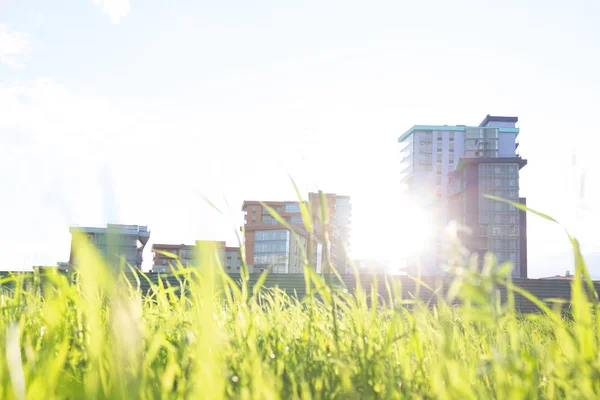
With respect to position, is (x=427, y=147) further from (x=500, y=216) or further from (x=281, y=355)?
(x=281, y=355)

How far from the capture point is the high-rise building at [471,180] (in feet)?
111

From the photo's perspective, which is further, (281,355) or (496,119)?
(496,119)

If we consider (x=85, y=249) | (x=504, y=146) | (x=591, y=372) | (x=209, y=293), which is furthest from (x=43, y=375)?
(x=504, y=146)

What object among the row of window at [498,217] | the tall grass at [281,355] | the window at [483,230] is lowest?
the tall grass at [281,355]

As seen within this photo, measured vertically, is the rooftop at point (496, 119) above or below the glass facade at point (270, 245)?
above

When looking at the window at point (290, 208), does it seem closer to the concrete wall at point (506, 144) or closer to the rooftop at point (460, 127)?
the rooftop at point (460, 127)

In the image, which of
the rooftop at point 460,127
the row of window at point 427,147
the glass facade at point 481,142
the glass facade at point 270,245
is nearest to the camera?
the glass facade at point 481,142

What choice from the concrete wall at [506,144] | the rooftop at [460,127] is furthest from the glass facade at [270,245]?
the concrete wall at [506,144]

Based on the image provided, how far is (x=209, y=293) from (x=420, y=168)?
1692 inches

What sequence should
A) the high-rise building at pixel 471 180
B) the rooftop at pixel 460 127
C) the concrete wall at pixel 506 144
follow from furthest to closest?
1. the rooftop at pixel 460 127
2. the concrete wall at pixel 506 144
3. the high-rise building at pixel 471 180

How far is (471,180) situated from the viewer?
3484cm

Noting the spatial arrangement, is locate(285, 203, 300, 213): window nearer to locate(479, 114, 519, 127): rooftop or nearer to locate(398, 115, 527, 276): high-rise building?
locate(398, 115, 527, 276): high-rise building

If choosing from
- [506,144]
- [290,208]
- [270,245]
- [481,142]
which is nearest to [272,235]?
[270,245]

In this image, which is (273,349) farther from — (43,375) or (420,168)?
(420,168)
